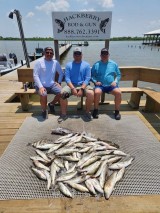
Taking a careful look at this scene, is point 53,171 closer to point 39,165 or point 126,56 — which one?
point 39,165

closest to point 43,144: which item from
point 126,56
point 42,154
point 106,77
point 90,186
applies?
point 42,154

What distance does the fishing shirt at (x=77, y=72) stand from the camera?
412cm

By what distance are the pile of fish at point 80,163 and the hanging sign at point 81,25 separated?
2.57m

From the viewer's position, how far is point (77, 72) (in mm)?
4145

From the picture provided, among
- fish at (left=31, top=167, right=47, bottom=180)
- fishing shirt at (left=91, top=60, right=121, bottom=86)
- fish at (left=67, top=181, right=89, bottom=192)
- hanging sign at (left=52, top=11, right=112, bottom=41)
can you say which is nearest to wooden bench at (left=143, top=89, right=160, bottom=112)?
fishing shirt at (left=91, top=60, right=121, bottom=86)

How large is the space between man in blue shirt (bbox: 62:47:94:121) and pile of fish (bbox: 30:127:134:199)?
886 millimetres

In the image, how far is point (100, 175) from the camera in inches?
96.5

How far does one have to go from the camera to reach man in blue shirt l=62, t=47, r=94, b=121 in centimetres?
402

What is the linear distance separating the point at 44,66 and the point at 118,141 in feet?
6.91

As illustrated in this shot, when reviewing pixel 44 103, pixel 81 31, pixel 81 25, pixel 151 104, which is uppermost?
pixel 81 25

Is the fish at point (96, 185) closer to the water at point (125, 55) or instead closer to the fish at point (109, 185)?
the fish at point (109, 185)

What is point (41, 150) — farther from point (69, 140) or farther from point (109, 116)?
point (109, 116)

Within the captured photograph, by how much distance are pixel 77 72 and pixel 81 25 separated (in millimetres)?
1375

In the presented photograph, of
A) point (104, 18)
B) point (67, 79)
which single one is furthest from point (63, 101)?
point (104, 18)
